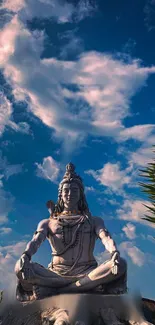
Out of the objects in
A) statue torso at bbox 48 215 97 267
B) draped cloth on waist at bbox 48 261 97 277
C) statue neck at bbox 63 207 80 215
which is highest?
statue neck at bbox 63 207 80 215

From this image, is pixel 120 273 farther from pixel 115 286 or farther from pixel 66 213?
pixel 66 213

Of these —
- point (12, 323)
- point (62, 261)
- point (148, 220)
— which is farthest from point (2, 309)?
point (148, 220)

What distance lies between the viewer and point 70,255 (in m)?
8.05

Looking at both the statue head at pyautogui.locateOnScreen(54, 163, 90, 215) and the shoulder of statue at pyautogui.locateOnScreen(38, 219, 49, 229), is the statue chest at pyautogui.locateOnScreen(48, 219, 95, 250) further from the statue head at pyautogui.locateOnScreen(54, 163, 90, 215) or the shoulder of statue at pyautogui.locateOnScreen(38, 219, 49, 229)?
the statue head at pyautogui.locateOnScreen(54, 163, 90, 215)

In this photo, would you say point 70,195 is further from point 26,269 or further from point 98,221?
point 26,269

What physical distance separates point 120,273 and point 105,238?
1.04 meters

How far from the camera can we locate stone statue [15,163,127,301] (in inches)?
279

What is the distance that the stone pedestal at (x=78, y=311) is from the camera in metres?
6.44

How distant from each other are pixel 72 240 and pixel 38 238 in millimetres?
616

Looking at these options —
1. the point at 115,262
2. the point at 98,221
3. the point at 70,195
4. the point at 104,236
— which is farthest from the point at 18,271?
the point at 70,195

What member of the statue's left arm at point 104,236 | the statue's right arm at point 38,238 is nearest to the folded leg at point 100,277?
the statue's left arm at point 104,236

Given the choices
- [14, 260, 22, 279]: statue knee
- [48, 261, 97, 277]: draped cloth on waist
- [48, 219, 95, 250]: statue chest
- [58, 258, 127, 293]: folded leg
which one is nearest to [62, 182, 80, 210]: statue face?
[48, 219, 95, 250]: statue chest

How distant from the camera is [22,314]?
22.5ft

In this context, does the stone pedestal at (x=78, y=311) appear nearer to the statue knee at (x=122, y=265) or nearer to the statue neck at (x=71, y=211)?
the statue knee at (x=122, y=265)
